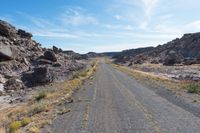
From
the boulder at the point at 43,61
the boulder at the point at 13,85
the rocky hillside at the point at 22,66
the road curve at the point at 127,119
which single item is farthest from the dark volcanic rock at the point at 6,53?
the road curve at the point at 127,119

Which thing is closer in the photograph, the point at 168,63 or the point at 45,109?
the point at 45,109

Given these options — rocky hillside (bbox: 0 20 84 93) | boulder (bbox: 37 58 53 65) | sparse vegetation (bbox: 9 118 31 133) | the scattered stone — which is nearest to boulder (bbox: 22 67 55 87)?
rocky hillside (bbox: 0 20 84 93)

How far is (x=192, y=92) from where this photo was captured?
30766 millimetres

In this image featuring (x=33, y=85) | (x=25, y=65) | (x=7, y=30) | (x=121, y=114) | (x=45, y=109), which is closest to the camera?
(x=121, y=114)

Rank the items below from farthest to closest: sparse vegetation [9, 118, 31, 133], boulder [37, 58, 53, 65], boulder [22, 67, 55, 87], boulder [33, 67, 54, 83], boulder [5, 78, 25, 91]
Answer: boulder [37, 58, 53, 65], boulder [33, 67, 54, 83], boulder [22, 67, 55, 87], boulder [5, 78, 25, 91], sparse vegetation [9, 118, 31, 133]

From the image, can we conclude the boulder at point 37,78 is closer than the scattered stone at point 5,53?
Yes

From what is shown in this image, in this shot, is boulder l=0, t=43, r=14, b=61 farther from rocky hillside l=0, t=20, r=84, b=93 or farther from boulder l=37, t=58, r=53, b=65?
boulder l=37, t=58, r=53, b=65

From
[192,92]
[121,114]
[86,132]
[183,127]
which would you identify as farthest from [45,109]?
[192,92]

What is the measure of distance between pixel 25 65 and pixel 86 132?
52500 millimetres

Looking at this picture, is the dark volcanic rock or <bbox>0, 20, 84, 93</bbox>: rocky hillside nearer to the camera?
<bbox>0, 20, 84, 93</bbox>: rocky hillside

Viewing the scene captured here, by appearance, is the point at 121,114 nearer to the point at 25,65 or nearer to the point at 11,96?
the point at 11,96

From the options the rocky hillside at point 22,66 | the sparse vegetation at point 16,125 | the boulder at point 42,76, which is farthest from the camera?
the boulder at point 42,76

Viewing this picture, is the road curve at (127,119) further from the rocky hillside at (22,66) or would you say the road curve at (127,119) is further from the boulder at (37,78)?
the boulder at (37,78)

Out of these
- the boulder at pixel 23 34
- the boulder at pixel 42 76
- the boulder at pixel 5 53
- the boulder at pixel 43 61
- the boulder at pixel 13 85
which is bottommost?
the boulder at pixel 13 85
